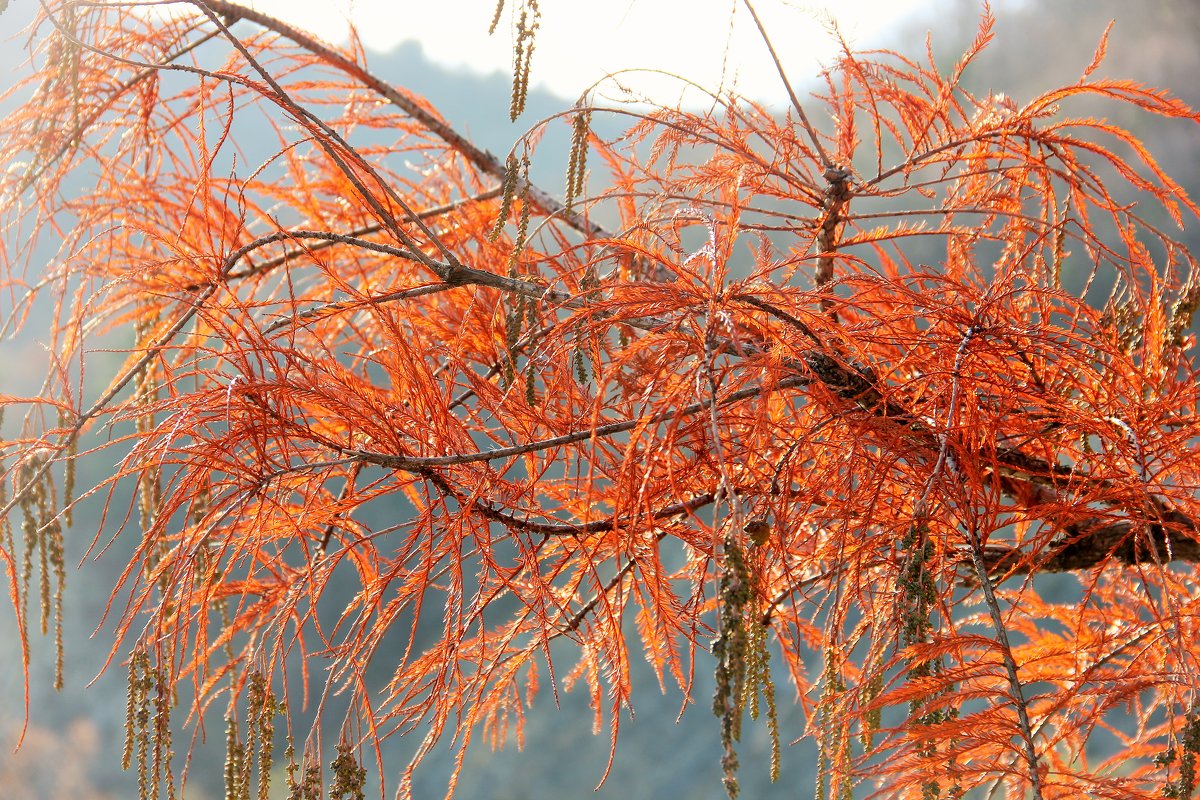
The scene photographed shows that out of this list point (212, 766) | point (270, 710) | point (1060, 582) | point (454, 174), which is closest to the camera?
point (270, 710)

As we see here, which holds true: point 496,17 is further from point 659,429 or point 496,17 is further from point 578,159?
point 659,429

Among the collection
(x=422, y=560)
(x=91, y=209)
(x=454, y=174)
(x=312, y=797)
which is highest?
(x=454, y=174)

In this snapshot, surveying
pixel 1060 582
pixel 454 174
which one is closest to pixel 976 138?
pixel 454 174

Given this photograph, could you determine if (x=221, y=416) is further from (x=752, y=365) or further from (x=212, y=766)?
(x=212, y=766)

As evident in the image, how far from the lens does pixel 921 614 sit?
465 mm

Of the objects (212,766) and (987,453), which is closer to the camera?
(987,453)

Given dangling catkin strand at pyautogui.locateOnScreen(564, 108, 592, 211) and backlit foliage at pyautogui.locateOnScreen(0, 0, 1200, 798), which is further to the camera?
dangling catkin strand at pyautogui.locateOnScreen(564, 108, 592, 211)

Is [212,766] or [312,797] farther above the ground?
[212,766]

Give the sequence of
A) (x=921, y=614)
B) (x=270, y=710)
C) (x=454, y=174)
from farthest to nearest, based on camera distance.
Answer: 1. (x=454, y=174)
2. (x=270, y=710)
3. (x=921, y=614)

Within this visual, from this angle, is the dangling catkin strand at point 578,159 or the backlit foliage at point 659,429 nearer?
the backlit foliage at point 659,429

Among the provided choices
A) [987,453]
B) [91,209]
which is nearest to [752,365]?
[987,453]

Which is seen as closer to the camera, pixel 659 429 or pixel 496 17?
pixel 496 17

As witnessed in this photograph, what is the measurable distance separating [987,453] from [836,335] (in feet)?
0.56

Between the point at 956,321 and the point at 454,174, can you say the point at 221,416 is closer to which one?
the point at 956,321
